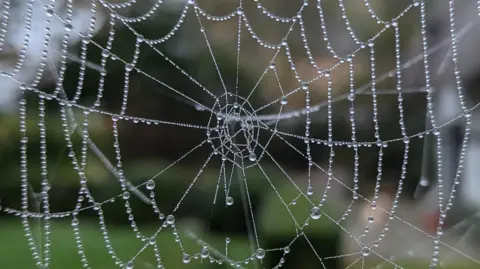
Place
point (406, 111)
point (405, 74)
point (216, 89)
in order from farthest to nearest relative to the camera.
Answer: point (406, 111) < point (405, 74) < point (216, 89)

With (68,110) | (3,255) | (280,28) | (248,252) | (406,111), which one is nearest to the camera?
(68,110)

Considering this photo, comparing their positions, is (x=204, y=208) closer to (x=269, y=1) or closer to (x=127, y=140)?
(x=127, y=140)

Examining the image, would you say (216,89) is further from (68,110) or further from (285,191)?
(68,110)

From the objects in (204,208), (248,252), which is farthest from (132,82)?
(248,252)

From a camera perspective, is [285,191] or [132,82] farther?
[132,82]

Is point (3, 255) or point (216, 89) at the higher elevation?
point (216, 89)

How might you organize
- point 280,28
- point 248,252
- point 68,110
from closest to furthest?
point 68,110 → point 248,252 → point 280,28

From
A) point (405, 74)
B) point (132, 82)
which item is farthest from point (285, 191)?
point (132, 82)

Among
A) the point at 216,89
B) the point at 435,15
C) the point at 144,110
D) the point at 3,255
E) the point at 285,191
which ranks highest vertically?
the point at 435,15

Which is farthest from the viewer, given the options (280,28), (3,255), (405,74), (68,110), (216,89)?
(280,28)
